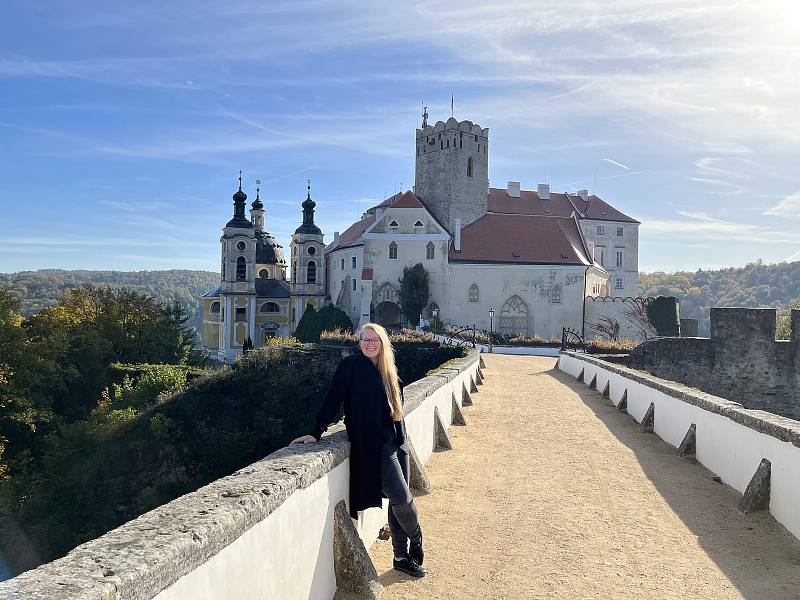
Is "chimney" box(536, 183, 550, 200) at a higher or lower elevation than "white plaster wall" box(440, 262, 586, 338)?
higher

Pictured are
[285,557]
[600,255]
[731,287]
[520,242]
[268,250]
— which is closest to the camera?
[285,557]

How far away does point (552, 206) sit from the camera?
6059cm

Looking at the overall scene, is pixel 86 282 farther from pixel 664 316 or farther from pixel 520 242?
pixel 664 316

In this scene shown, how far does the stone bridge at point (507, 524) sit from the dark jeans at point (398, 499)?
279 millimetres

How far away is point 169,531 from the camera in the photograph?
2.83 meters

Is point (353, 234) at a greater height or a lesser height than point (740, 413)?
greater

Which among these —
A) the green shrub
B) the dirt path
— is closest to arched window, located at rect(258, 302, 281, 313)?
the green shrub

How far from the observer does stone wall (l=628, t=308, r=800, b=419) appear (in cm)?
2088

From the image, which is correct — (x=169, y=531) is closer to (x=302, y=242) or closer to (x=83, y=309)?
(x=83, y=309)

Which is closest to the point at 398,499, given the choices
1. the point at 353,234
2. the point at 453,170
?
the point at 453,170

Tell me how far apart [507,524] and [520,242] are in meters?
43.3

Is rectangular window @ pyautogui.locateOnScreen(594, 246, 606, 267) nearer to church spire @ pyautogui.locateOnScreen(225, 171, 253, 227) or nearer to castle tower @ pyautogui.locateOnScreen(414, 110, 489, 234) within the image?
castle tower @ pyautogui.locateOnScreen(414, 110, 489, 234)

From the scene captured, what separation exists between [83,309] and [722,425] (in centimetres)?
4248

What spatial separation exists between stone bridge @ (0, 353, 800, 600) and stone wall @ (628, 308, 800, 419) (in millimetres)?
12470
